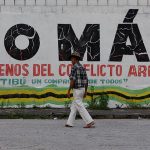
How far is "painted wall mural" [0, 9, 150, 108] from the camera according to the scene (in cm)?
1875

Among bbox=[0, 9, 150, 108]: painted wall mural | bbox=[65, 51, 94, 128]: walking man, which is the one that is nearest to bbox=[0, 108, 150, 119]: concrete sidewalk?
bbox=[0, 9, 150, 108]: painted wall mural

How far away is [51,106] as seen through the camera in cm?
1894

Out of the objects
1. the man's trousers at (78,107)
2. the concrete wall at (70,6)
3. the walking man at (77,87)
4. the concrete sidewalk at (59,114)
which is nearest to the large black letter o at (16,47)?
the concrete wall at (70,6)

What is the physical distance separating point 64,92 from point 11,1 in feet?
10.3

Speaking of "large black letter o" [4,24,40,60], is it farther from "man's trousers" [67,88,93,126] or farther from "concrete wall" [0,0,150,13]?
"man's trousers" [67,88,93,126]

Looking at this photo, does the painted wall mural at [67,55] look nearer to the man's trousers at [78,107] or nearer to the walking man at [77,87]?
the walking man at [77,87]
